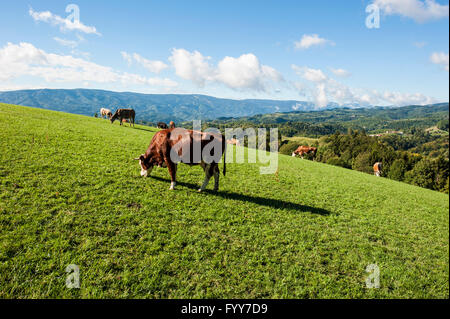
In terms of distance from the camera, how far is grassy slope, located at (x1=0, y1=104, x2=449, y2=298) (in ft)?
15.4

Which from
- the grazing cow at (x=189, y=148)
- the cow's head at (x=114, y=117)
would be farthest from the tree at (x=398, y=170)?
the grazing cow at (x=189, y=148)

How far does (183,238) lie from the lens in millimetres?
6176

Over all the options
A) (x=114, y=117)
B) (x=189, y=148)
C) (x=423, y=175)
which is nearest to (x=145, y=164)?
(x=189, y=148)

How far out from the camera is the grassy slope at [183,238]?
471cm

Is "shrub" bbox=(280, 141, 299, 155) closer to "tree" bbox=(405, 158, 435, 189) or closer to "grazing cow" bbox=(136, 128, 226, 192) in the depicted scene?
"tree" bbox=(405, 158, 435, 189)

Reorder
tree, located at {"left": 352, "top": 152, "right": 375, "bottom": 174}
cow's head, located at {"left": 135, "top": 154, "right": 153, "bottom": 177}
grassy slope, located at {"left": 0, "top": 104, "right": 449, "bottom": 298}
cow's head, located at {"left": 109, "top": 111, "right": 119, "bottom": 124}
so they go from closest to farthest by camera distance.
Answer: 1. grassy slope, located at {"left": 0, "top": 104, "right": 449, "bottom": 298}
2. cow's head, located at {"left": 135, "top": 154, "right": 153, "bottom": 177}
3. cow's head, located at {"left": 109, "top": 111, "right": 119, "bottom": 124}
4. tree, located at {"left": 352, "top": 152, "right": 375, "bottom": 174}

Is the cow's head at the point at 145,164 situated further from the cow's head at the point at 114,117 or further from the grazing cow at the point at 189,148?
the cow's head at the point at 114,117

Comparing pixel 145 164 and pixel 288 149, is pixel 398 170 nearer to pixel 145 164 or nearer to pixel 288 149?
pixel 288 149

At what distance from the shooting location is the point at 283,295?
191 inches

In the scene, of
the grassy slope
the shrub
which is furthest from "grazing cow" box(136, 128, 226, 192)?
the shrub

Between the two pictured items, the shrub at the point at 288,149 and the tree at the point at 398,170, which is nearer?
the tree at the point at 398,170
